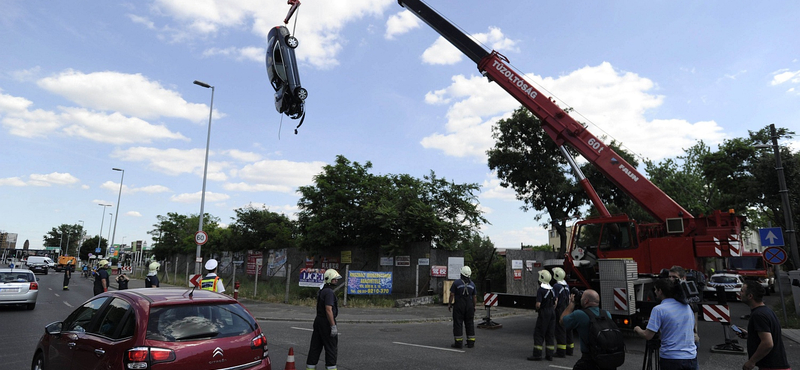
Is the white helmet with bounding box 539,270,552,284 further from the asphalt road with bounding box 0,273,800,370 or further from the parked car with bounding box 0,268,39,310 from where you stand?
the parked car with bounding box 0,268,39,310

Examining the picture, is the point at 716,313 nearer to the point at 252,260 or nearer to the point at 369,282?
the point at 369,282

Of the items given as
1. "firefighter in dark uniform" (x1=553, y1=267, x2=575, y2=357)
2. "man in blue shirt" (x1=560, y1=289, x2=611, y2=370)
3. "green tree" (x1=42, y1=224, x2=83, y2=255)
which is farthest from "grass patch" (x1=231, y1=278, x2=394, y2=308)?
"green tree" (x1=42, y1=224, x2=83, y2=255)

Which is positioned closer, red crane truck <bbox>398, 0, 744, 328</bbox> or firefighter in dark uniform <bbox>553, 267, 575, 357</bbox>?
firefighter in dark uniform <bbox>553, 267, 575, 357</bbox>

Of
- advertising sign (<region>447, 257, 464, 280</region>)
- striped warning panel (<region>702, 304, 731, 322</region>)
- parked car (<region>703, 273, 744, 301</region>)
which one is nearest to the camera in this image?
striped warning panel (<region>702, 304, 731, 322</region>)

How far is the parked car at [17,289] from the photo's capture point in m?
14.8

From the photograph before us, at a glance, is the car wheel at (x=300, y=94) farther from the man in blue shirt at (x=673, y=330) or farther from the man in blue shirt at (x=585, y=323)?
the man in blue shirt at (x=673, y=330)

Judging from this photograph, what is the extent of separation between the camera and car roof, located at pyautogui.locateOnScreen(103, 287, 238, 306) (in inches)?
180

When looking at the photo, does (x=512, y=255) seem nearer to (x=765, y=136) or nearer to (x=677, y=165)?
(x=765, y=136)

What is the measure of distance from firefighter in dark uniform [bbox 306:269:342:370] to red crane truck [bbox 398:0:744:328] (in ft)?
20.0

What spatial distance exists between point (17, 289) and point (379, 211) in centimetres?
1317

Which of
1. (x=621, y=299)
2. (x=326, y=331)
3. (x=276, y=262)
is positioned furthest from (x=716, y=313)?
(x=276, y=262)

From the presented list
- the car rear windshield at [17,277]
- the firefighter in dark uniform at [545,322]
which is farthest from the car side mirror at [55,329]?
the car rear windshield at [17,277]

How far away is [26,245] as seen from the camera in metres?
109

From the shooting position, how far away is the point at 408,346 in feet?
31.5
